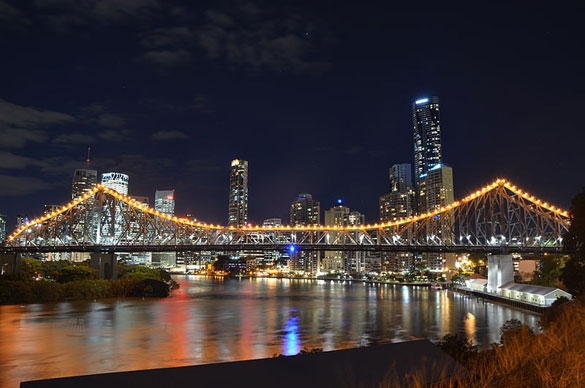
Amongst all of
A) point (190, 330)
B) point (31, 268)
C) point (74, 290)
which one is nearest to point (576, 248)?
point (190, 330)

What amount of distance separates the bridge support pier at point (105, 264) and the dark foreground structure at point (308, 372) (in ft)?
236

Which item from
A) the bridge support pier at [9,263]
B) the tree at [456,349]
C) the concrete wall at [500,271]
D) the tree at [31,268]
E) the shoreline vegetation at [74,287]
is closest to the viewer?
the tree at [456,349]

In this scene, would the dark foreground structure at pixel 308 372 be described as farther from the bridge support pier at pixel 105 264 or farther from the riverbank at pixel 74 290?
the bridge support pier at pixel 105 264

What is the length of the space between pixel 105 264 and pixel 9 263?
58.3ft

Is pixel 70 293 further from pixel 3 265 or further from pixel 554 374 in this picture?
pixel 554 374

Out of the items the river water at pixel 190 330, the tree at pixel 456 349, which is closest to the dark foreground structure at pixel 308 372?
the tree at pixel 456 349

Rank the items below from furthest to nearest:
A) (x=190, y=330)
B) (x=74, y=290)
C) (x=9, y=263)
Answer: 1. (x=9, y=263)
2. (x=74, y=290)
3. (x=190, y=330)

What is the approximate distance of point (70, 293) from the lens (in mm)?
63312

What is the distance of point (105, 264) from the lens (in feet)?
252

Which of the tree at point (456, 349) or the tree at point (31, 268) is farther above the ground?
the tree at point (456, 349)

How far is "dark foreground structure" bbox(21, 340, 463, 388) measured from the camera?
8367mm

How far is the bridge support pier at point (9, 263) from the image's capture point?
3125 inches

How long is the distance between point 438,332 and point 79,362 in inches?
1035

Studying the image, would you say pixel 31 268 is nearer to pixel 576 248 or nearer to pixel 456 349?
pixel 576 248
